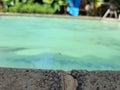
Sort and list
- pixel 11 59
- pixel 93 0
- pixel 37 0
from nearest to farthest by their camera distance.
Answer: pixel 11 59 < pixel 93 0 < pixel 37 0


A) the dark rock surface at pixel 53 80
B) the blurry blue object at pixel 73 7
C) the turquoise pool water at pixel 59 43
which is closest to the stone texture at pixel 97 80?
the dark rock surface at pixel 53 80

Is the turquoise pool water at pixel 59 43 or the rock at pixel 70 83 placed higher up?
the rock at pixel 70 83

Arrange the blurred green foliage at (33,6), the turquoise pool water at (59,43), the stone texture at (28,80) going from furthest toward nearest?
the blurred green foliage at (33,6) → the turquoise pool water at (59,43) → the stone texture at (28,80)

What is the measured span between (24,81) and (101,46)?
22.0 feet

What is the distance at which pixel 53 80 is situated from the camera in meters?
1.43

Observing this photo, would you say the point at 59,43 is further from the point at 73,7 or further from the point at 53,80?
the point at 53,80

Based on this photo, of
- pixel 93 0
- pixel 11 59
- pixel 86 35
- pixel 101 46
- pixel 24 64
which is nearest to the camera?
pixel 24 64

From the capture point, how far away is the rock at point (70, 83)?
1.41 m

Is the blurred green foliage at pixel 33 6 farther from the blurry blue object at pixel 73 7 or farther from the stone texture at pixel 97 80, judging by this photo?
the stone texture at pixel 97 80

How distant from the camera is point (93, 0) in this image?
13.2m

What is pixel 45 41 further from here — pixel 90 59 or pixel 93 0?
pixel 93 0

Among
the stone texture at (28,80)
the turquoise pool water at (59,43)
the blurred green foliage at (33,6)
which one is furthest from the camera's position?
the blurred green foliage at (33,6)

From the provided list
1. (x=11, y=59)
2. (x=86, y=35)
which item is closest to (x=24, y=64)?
(x=11, y=59)

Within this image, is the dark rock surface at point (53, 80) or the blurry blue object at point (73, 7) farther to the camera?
the blurry blue object at point (73, 7)
